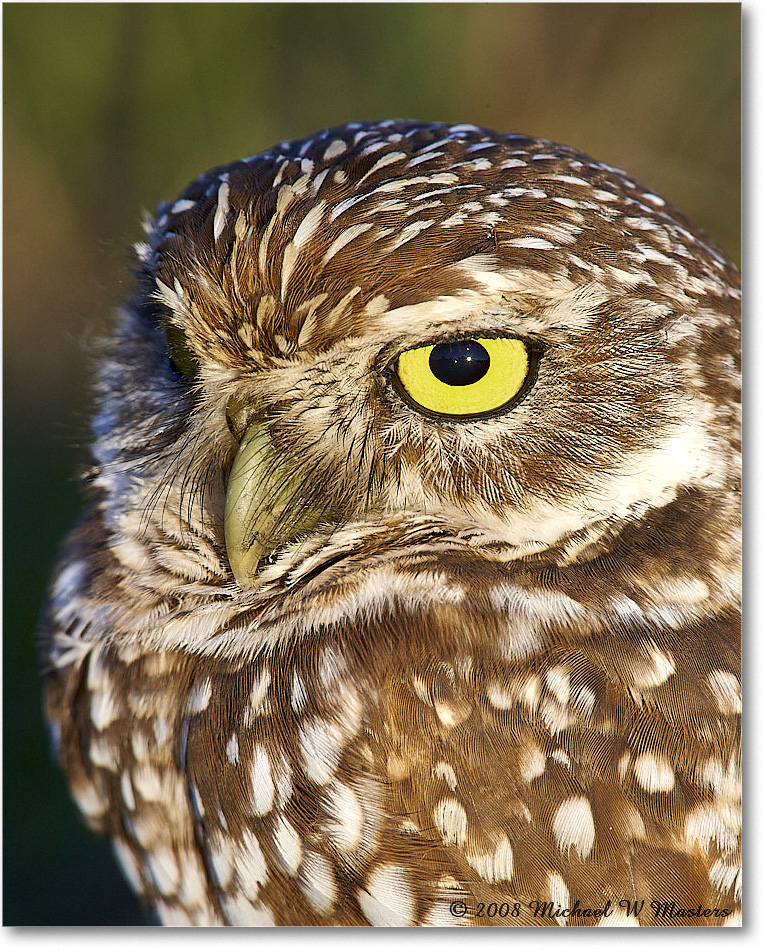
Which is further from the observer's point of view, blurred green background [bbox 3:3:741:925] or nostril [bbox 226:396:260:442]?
blurred green background [bbox 3:3:741:925]

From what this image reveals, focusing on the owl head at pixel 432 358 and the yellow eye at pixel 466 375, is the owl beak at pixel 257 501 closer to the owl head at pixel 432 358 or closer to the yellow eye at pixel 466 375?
the owl head at pixel 432 358

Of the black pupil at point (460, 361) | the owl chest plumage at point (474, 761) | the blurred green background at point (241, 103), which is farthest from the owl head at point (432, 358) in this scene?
the blurred green background at point (241, 103)

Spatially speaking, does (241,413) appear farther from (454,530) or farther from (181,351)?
(454,530)

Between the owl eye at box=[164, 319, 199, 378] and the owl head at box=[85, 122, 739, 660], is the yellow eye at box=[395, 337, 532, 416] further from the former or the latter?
the owl eye at box=[164, 319, 199, 378]

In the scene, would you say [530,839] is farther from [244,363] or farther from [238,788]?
[244,363]

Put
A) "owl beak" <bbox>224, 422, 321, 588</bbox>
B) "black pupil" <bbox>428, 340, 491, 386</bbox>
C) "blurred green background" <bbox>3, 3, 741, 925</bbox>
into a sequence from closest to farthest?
"black pupil" <bbox>428, 340, 491, 386</bbox> < "owl beak" <bbox>224, 422, 321, 588</bbox> < "blurred green background" <bbox>3, 3, 741, 925</bbox>

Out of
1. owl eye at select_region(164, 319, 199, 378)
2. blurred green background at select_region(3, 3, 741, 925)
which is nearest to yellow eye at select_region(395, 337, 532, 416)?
owl eye at select_region(164, 319, 199, 378)

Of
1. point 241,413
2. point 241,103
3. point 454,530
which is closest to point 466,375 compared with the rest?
point 454,530

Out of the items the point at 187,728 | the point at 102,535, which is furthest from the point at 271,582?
the point at 102,535
